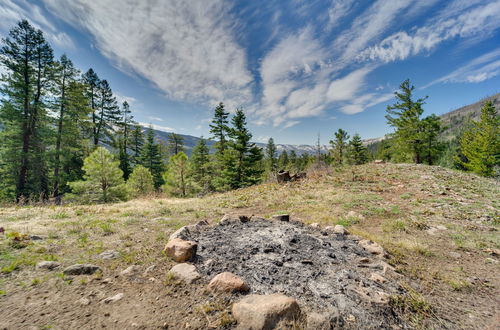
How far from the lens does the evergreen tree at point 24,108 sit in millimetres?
14703

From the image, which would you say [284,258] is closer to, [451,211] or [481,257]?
[481,257]

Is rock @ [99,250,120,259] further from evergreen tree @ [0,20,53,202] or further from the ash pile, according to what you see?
evergreen tree @ [0,20,53,202]

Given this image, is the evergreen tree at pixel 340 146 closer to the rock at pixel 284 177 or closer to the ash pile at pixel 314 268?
the rock at pixel 284 177

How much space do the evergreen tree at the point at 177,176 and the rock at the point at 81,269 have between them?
52.2 ft

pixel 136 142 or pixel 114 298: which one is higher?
pixel 136 142

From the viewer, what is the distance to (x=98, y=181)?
534 inches

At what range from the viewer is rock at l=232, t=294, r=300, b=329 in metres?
2.07

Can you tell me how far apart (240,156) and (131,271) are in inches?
676

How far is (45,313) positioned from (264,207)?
778cm

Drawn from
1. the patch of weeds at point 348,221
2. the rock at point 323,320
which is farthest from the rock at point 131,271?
the patch of weeds at point 348,221

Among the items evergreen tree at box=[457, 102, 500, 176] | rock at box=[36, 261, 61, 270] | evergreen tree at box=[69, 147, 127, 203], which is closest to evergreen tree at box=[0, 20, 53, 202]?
evergreen tree at box=[69, 147, 127, 203]

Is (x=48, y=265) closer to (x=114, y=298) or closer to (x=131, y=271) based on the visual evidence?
(x=131, y=271)

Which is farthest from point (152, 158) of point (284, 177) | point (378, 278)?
point (378, 278)

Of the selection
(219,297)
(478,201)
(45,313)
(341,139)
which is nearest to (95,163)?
(45,313)
